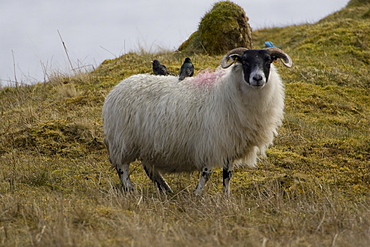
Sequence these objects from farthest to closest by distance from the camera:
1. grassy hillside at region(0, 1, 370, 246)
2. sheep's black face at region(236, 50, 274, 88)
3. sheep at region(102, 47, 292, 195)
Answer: sheep at region(102, 47, 292, 195)
sheep's black face at region(236, 50, 274, 88)
grassy hillside at region(0, 1, 370, 246)

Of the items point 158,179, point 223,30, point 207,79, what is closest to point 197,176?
point 158,179

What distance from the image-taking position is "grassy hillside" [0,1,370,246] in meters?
5.45

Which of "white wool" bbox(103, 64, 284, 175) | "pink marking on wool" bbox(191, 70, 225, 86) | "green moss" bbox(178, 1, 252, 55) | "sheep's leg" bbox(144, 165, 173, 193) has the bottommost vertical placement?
"sheep's leg" bbox(144, 165, 173, 193)

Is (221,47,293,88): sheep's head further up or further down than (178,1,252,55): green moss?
further down

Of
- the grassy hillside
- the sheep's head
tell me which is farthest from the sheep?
the grassy hillside

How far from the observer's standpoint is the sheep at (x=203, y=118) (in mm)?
7711

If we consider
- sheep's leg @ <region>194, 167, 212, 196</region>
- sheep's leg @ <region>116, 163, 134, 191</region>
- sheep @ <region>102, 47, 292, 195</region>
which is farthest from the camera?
sheep's leg @ <region>116, 163, 134, 191</region>

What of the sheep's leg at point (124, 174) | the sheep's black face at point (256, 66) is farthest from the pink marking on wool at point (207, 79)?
the sheep's leg at point (124, 174)

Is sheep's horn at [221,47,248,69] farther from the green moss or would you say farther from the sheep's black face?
the green moss

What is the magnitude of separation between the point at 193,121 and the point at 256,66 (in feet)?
3.77

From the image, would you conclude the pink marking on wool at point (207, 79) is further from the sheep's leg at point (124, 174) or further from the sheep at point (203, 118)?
the sheep's leg at point (124, 174)

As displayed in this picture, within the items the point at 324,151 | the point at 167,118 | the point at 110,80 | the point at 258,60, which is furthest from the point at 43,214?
the point at 110,80

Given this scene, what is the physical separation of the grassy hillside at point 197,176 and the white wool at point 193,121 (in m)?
0.50

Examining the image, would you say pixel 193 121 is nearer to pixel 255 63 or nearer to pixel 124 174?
pixel 255 63
